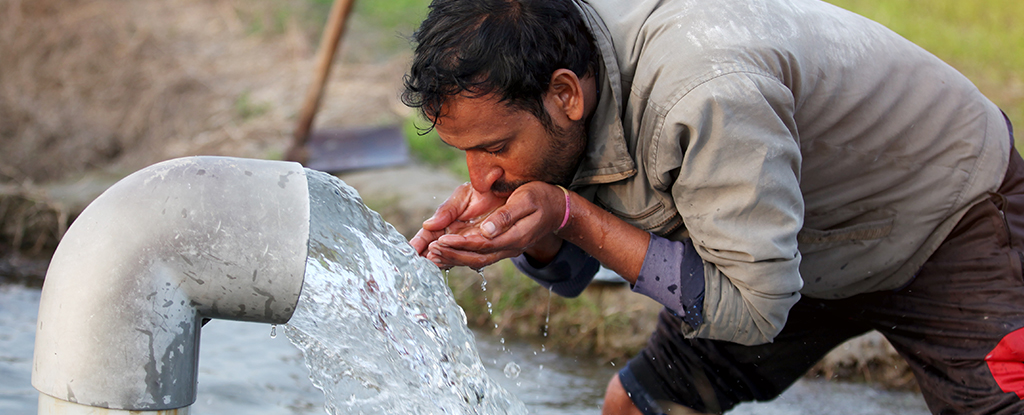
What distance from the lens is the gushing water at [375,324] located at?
4.77ft

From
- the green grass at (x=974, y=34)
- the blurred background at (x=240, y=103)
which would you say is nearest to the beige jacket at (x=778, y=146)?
the blurred background at (x=240, y=103)

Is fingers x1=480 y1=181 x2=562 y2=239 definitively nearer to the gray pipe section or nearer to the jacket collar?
the jacket collar

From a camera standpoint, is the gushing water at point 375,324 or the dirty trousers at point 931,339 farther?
the dirty trousers at point 931,339

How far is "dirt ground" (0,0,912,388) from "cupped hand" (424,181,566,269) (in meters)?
1.86

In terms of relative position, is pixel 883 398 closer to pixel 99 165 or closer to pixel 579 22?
pixel 579 22

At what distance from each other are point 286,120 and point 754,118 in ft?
16.9

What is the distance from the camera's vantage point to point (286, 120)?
6.22 m

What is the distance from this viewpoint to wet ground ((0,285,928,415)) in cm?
301

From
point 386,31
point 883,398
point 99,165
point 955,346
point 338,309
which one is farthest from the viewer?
point 386,31

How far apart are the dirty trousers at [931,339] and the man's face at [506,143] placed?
0.73 meters

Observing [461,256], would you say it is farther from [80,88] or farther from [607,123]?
[80,88]

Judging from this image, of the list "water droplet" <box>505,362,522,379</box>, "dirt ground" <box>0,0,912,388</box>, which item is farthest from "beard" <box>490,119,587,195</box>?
"dirt ground" <box>0,0,912,388</box>

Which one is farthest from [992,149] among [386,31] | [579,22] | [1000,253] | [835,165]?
[386,31]

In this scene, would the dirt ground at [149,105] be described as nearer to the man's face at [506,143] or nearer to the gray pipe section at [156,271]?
the man's face at [506,143]
